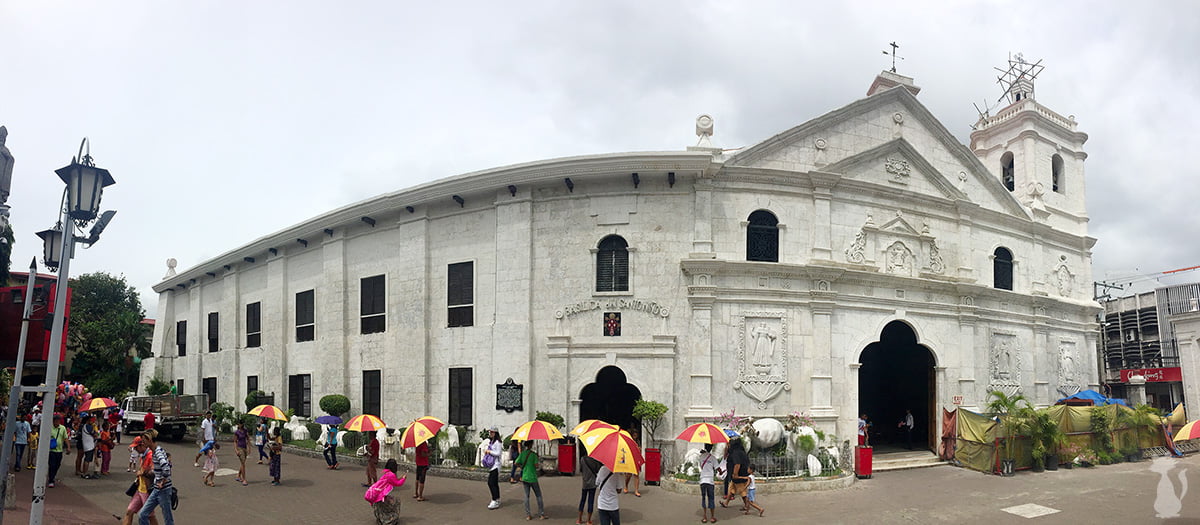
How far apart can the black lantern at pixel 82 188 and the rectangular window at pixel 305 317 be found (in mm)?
19050

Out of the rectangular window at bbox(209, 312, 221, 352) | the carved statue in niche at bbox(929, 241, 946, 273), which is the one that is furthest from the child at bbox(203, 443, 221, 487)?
the carved statue in niche at bbox(929, 241, 946, 273)

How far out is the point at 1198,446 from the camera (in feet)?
85.1

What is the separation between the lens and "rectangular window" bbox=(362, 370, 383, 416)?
25.4 metres

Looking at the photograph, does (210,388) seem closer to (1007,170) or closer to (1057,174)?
(1007,170)

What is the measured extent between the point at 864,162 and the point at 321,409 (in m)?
20.8

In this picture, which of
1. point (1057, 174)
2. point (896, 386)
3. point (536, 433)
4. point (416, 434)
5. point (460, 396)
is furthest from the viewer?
point (1057, 174)

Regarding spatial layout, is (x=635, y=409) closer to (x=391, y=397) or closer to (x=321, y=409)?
(x=391, y=397)

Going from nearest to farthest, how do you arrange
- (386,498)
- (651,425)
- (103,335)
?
1. (386,498)
2. (651,425)
3. (103,335)

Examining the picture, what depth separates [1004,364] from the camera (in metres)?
25.6

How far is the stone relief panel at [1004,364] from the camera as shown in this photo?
25219mm

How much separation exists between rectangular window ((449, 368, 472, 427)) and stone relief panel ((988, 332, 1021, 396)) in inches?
696

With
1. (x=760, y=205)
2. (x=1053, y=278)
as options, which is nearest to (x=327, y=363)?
(x=760, y=205)

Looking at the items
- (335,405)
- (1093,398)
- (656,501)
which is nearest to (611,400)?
(656,501)

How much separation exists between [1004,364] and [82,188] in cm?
2692
